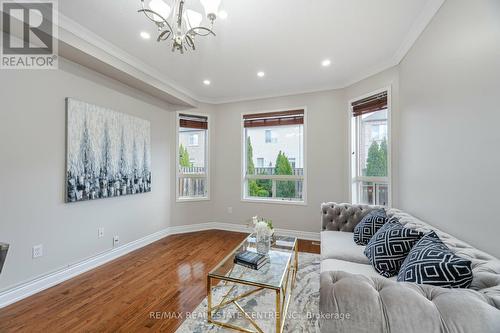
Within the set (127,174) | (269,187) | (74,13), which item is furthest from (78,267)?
(269,187)

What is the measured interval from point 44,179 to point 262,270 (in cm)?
248

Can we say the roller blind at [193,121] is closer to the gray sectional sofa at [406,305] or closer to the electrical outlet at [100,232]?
the electrical outlet at [100,232]

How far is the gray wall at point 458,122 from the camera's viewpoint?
1.31 metres

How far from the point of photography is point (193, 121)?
14.3ft

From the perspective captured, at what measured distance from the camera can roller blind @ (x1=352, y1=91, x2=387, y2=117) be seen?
9.91 feet

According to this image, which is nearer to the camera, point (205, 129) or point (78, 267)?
point (78, 267)

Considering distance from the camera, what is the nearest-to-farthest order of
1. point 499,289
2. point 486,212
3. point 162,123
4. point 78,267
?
point 499,289 < point 486,212 < point 78,267 < point 162,123

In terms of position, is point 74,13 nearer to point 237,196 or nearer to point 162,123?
point 162,123

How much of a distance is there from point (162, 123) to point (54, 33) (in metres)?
1.94

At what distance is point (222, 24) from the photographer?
2156mm

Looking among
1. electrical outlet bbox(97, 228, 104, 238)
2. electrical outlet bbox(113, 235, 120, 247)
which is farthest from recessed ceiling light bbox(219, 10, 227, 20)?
electrical outlet bbox(113, 235, 120, 247)

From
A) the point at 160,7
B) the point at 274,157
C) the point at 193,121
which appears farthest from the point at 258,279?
the point at 193,121

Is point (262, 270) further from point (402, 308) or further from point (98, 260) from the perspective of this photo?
point (98, 260)

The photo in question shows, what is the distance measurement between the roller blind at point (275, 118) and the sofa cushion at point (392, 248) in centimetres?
258
